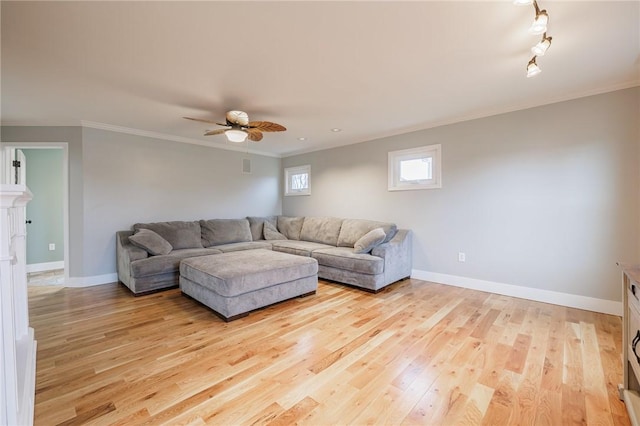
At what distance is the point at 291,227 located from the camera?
5.83 meters

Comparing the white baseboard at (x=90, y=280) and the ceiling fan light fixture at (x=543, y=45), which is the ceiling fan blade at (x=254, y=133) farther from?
the white baseboard at (x=90, y=280)

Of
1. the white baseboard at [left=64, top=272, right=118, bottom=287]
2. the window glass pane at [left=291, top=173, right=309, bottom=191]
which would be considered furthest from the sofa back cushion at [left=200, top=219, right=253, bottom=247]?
the window glass pane at [left=291, top=173, right=309, bottom=191]

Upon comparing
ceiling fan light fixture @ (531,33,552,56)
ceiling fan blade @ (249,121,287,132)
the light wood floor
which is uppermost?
ceiling fan light fixture @ (531,33,552,56)

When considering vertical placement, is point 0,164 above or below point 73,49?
below

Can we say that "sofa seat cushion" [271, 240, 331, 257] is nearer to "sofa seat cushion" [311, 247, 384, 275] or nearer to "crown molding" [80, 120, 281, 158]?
"sofa seat cushion" [311, 247, 384, 275]

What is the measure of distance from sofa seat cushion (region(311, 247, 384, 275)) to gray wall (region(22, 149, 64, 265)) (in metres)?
4.81

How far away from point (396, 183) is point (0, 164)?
233 inches

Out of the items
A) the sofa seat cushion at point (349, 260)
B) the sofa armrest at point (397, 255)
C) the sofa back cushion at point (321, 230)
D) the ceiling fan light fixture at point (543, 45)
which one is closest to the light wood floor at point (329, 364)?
the sofa seat cushion at point (349, 260)

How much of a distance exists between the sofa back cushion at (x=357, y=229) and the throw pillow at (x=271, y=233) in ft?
4.76

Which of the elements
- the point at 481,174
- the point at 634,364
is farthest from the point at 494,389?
the point at 481,174

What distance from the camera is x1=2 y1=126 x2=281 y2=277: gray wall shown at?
3998 mm

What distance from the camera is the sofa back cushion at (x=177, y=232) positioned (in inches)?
170

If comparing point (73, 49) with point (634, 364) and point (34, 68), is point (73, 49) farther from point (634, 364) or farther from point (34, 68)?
point (634, 364)

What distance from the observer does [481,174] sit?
12.3 ft
